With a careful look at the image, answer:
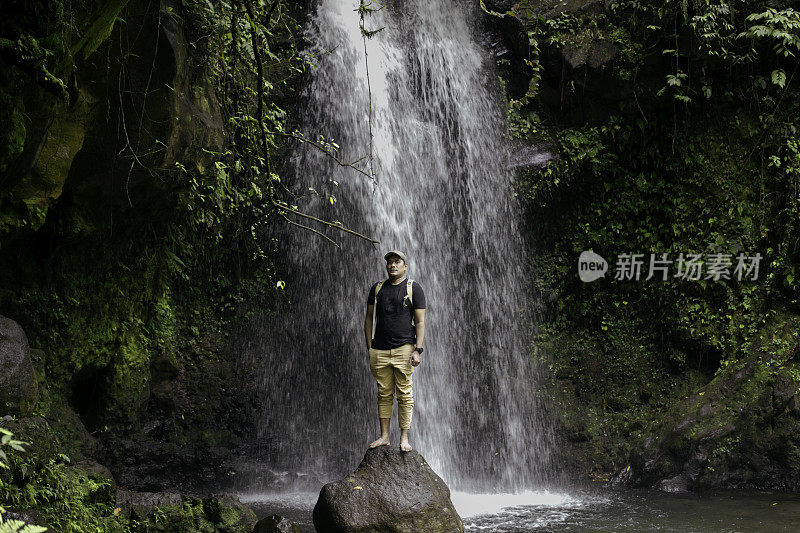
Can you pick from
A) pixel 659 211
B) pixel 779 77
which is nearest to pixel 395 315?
pixel 659 211

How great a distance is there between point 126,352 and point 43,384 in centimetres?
163

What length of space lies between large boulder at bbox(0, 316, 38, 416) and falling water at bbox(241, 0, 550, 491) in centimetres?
409

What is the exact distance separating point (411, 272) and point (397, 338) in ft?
11.6

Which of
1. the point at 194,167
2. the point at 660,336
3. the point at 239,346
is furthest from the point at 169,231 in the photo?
the point at 660,336

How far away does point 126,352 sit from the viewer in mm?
6555

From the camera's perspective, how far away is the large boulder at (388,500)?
4648 millimetres

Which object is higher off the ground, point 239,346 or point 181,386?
point 239,346

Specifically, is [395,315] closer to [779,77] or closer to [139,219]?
[139,219]

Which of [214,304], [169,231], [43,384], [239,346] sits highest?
[169,231]

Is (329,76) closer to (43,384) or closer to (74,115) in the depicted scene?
(74,115)

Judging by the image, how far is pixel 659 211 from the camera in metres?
8.82

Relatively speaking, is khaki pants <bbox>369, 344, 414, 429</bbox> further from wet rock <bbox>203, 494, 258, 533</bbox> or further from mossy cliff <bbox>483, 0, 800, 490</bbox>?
mossy cliff <bbox>483, 0, 800, 490</bbox>

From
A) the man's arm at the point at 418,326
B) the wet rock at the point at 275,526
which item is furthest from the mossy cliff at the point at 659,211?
the wet rock at the point at 275,526

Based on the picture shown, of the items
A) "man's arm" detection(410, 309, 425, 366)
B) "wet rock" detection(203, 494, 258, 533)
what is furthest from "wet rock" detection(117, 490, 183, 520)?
"man's arm" detection(410, 309, 425, 366)
